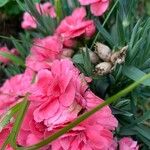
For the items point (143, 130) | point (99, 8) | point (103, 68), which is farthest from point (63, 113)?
point (99, 8)

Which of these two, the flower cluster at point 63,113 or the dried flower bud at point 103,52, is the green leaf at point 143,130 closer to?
the flower cluster at point 63,113

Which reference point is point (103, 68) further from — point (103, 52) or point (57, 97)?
point (57, 97)

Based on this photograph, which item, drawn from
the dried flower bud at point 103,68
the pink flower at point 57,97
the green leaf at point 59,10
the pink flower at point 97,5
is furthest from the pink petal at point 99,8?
the pink flower at point 57,97

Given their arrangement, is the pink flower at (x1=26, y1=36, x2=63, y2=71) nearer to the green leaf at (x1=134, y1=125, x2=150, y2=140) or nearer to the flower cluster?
the flower cluster

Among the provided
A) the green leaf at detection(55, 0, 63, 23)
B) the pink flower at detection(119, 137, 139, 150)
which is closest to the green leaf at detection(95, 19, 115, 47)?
the green leaf at detection(55, 0, 63, 23)

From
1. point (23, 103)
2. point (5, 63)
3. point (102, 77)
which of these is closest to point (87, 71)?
point (102, 77)
